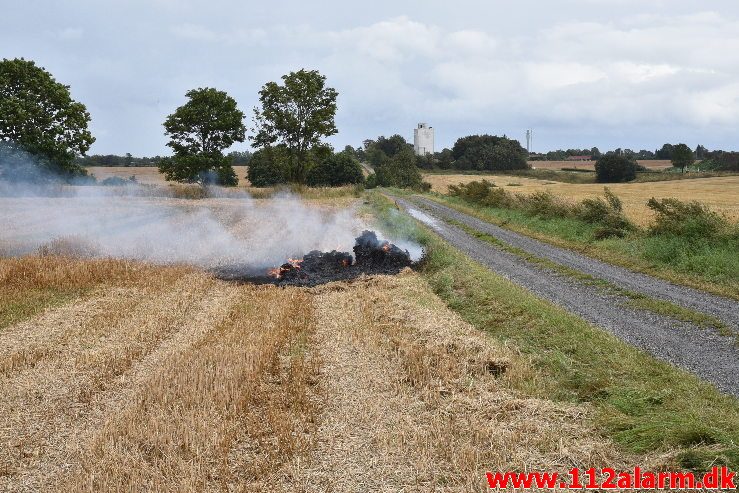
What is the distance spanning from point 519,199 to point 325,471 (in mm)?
38258

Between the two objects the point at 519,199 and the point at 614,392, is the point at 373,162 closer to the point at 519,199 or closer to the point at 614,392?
the point at 519,199

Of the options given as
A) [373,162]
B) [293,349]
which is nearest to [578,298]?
[293,349]

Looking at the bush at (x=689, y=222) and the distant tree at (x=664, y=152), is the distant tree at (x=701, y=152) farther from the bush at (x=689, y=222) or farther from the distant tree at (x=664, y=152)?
the bush at (x=689, y=222)

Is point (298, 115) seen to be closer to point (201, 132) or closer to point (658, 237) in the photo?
point (201, 132)

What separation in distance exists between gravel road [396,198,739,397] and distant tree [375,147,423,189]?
75.4m

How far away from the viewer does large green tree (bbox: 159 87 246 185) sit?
61500mm

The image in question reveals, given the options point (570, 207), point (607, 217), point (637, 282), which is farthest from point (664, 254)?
point (570, 207)

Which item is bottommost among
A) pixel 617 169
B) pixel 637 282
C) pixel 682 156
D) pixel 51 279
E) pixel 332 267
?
pixel 637 282

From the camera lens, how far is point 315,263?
1925cm

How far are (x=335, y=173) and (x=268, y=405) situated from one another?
9209 cm

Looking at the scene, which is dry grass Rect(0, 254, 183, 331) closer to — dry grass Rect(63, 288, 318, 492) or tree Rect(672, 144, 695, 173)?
dry grass Rect(63, 288, 318, 492)

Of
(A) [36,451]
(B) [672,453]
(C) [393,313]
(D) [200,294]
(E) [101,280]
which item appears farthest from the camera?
(E) [101,280]

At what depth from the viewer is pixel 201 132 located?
206 feet

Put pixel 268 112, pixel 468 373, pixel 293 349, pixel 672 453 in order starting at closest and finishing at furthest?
pixel 672 453 → pixel 468 373 → pixel 293 349 → pixel 268 112
